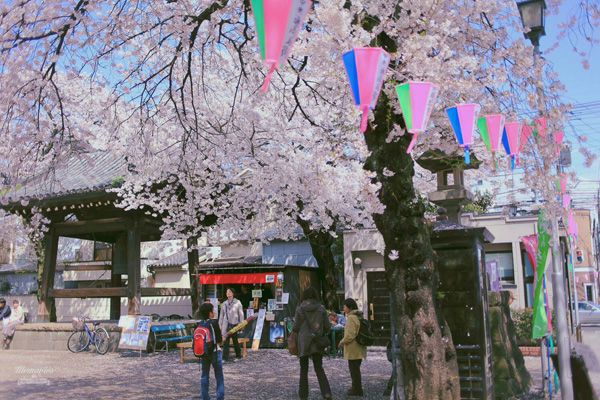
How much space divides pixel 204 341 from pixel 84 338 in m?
9.64

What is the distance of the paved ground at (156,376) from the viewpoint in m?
8.50

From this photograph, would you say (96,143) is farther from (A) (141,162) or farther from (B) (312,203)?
(B) (312,203)

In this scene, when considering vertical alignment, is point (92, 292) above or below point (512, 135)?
below

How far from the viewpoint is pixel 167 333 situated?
15500 millimetres

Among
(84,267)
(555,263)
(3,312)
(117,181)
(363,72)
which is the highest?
(117,181)

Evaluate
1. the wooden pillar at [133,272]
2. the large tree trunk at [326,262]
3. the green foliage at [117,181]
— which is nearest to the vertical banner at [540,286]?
the large tree trunk at [326,262]

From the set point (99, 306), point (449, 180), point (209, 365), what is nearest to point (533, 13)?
point (449, 180)

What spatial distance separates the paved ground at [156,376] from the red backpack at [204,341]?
128cm

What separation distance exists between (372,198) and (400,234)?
648 mm

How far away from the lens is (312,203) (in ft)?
46.8

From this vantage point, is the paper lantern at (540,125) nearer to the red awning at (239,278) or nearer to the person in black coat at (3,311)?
the red awning at (239,278)

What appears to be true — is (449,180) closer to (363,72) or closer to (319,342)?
(319,342)

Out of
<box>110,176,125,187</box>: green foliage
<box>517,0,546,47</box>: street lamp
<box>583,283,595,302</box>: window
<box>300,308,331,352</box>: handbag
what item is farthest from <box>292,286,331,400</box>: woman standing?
<box>583,283,595,302</box>: window

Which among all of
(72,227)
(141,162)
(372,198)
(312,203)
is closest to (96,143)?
(72,227)
